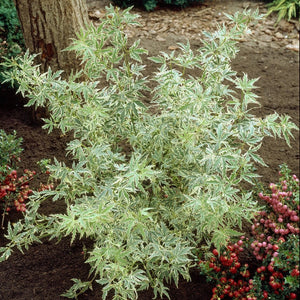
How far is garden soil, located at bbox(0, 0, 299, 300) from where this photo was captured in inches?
117

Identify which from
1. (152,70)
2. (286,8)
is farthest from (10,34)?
(286,8)

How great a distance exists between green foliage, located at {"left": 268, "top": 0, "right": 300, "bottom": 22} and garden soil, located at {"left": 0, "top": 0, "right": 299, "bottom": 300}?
0.15m

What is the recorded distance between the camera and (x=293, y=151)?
4.27 metres

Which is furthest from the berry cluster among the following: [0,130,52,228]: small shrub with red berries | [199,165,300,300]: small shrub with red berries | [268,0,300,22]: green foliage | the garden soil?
[268,0,300,22]: green foliage

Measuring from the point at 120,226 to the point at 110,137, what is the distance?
69 centimetres

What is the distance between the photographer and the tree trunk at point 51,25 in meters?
3.41

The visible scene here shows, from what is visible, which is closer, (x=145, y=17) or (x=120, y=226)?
(x=120, y=226)

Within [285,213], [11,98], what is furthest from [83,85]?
[11,98]

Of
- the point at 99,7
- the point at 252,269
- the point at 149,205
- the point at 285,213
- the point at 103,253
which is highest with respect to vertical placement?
the point at 99,7

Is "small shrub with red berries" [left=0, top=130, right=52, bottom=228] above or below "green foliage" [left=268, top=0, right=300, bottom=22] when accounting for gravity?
Answer: below

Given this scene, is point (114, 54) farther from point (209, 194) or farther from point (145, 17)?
point (145, 17)

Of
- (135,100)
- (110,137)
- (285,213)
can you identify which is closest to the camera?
(135,100)

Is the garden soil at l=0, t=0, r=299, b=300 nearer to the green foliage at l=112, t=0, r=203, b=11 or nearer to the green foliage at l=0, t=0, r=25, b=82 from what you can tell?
the green foliage at l=112, t=0, r=203, b=11

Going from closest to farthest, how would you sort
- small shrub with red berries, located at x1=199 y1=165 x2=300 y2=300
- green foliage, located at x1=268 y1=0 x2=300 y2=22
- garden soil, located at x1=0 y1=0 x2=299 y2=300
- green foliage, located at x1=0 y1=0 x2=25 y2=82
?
small shrub with red berries, located at x1=199 y1=165 x2=300 y2=300 → garden soil, located at x1=0 y1=0 x2=299 y2=300 → green foliage, located at x1=0 y1=0 x2=25 y2=82 → green foliage, located at x1=268 y1=0 x2=300 y2=22
